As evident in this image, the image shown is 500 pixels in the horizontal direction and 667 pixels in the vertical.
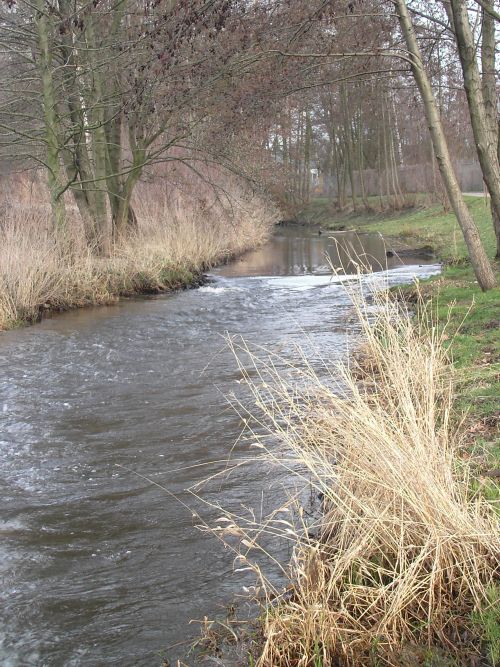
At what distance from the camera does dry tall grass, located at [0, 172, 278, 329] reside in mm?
12867

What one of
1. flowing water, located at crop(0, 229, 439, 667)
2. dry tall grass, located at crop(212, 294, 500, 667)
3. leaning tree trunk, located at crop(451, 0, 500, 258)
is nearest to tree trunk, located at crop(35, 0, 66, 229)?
flowing water, located at crop(0, 229, 439, 667)

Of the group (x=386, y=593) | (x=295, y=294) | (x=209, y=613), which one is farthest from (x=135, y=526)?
(x=295, y=294)

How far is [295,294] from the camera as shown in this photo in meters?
16.3

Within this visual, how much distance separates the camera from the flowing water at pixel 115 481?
12.1 ft

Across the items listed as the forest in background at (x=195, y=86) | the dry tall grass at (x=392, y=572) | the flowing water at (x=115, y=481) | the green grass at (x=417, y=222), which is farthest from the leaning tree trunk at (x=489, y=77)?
the dry tall grass at (x=392, y=572)

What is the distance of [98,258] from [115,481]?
11.2 metres

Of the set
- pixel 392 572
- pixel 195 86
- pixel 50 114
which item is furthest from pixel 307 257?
pixel 392 572

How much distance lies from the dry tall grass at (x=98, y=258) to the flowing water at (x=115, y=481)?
1119mm

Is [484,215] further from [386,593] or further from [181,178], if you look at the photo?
[386,593]

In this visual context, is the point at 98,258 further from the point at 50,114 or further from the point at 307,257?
the point at 307,257

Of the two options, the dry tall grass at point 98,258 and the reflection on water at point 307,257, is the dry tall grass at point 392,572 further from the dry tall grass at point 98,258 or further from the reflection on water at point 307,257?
the reflection on water at point 307,257

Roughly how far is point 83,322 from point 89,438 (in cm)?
653

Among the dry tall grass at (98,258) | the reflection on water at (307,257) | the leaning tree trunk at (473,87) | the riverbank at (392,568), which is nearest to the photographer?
the riverbank at (392,568)

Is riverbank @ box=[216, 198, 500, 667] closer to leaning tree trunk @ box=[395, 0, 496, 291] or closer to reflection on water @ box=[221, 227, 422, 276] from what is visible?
leaning tree trunk @ box=[395, 0, 496, 291]
